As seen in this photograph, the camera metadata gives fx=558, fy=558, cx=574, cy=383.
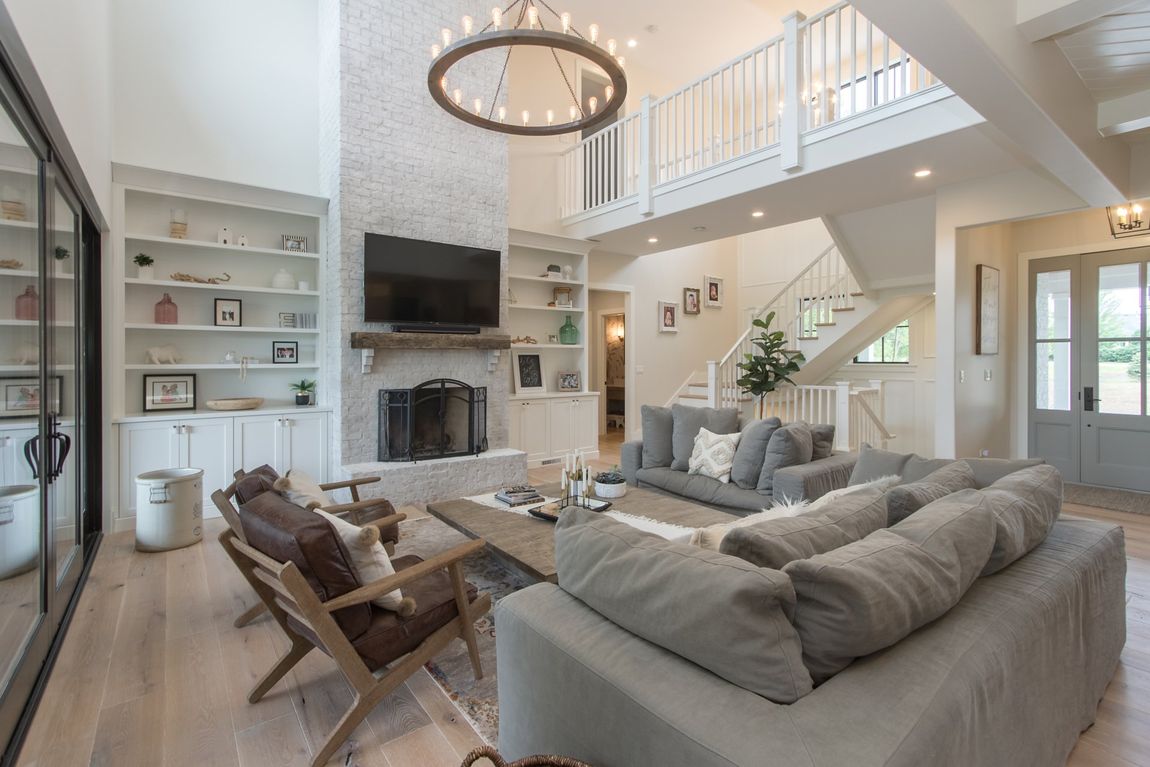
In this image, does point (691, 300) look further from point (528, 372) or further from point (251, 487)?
point (251, 487)

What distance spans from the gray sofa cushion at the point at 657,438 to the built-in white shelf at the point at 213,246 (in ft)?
11.3

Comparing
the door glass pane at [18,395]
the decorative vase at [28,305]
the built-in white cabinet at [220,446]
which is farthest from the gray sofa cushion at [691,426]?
the decorative vase at [28,305]

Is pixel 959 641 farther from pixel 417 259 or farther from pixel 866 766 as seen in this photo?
pixel 417 259

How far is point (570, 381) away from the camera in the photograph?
7.31 meters

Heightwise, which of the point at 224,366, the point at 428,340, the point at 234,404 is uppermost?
the point at 428,340

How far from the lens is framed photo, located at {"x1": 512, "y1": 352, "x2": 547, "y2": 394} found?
688 centimetres

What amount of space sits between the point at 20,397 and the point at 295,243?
3464mm

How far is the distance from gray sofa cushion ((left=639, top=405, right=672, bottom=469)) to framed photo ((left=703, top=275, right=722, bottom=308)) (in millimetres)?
4922

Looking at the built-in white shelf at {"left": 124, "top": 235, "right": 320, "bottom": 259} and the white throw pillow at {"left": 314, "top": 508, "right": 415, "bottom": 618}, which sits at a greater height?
the built-in white shelf at {"left": 124, "top": 235, "right": 320, "bottom": 259}

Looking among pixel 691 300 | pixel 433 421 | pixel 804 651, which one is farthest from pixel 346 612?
pixel 691 300

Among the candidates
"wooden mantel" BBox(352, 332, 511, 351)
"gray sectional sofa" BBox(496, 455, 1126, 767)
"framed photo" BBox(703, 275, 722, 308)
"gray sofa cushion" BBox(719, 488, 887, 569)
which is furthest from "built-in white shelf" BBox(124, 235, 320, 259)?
"framed photo" BBox(703, 275, 722, 308)

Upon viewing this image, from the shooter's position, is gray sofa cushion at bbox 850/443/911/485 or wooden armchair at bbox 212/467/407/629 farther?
gray sofa cushion at bbox 850/443/911/485

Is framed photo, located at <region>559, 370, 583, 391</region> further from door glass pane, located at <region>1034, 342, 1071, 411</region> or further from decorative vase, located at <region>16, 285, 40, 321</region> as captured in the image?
decorative vase, located at <region>16, 285, 40, 321</region>

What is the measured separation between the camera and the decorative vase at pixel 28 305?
211 cm
